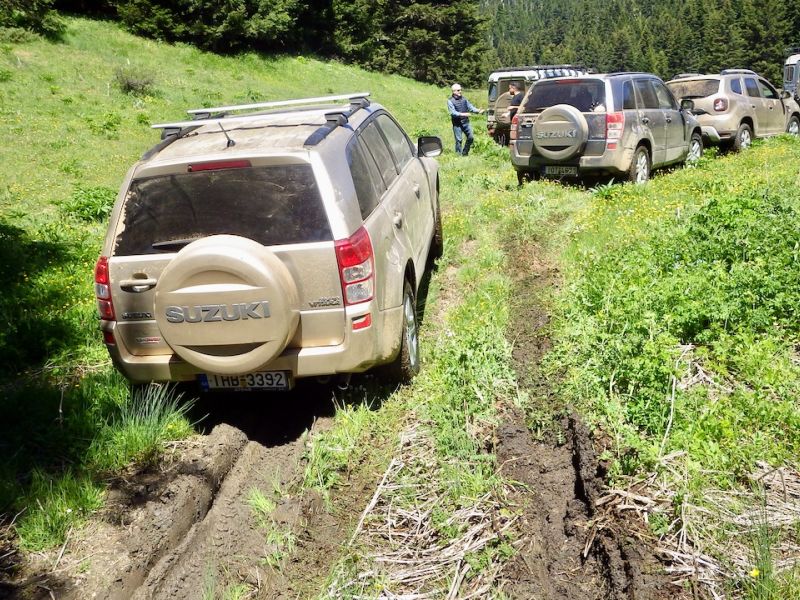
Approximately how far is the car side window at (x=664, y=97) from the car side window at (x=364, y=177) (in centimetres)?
788

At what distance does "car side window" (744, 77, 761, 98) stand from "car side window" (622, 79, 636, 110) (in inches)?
218

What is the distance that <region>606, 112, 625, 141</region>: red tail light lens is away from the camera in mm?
9789

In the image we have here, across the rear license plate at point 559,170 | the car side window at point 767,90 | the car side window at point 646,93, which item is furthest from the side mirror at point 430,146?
the car side window at point 767,90

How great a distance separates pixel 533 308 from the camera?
19.7 ft

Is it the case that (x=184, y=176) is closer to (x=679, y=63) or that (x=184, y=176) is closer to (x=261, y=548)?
(x=261, y=548)

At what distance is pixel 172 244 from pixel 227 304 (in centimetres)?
64

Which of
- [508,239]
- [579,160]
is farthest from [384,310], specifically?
[579,160]

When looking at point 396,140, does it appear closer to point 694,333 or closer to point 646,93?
point 694,333

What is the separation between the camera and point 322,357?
4164 millimetres

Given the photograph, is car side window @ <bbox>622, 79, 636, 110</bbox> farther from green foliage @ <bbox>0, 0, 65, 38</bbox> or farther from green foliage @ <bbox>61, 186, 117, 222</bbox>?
green foliage @ <bbox>0, 0, 65, 38</bbox>

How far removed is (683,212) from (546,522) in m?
5.13

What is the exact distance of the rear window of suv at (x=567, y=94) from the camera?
32.8ft

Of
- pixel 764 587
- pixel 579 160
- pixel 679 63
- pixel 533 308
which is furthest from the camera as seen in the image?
pixel 679 63

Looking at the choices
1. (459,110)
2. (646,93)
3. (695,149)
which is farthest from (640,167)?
(459,110)
